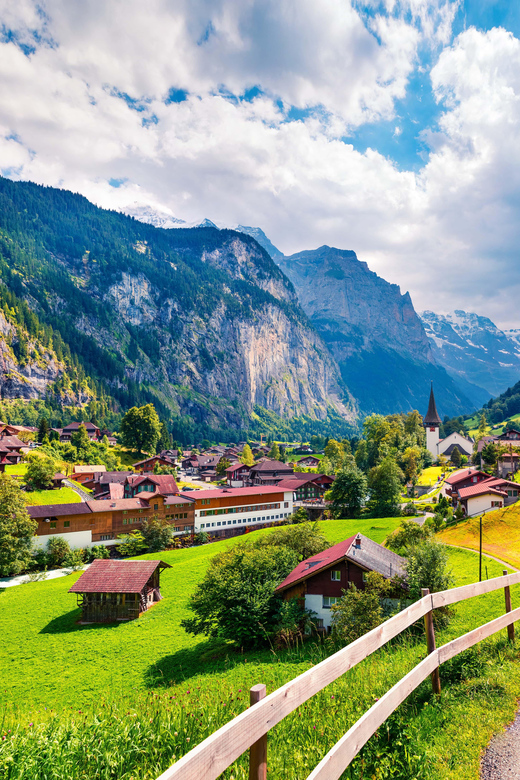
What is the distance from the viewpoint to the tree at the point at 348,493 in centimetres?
7719

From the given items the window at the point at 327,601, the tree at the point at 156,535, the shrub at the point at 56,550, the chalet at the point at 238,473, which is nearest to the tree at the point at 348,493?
the tree at the point at 156,535

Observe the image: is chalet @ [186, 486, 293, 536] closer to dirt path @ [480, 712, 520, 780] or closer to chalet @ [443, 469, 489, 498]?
chalet @ [443, 469, 489, 498]

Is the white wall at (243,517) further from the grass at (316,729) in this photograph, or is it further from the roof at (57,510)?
the grass at (316,729)

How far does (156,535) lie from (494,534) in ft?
153

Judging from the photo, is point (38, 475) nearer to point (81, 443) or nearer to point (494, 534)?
point (81, 443)

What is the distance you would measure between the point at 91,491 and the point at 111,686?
212 feet

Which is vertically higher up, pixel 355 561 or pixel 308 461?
pixel 355 561

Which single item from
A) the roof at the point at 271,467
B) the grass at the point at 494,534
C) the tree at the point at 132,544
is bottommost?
the tree at the point at 132,544

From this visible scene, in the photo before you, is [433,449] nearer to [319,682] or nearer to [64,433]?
[64,433]

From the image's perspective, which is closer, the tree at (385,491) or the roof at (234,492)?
the tree at (385,491)

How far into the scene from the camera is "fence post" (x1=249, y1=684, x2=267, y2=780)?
3.25 m

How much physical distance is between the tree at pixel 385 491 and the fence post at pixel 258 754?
75387mm

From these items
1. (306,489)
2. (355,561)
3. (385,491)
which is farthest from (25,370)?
(355,561)

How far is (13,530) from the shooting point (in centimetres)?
5312
